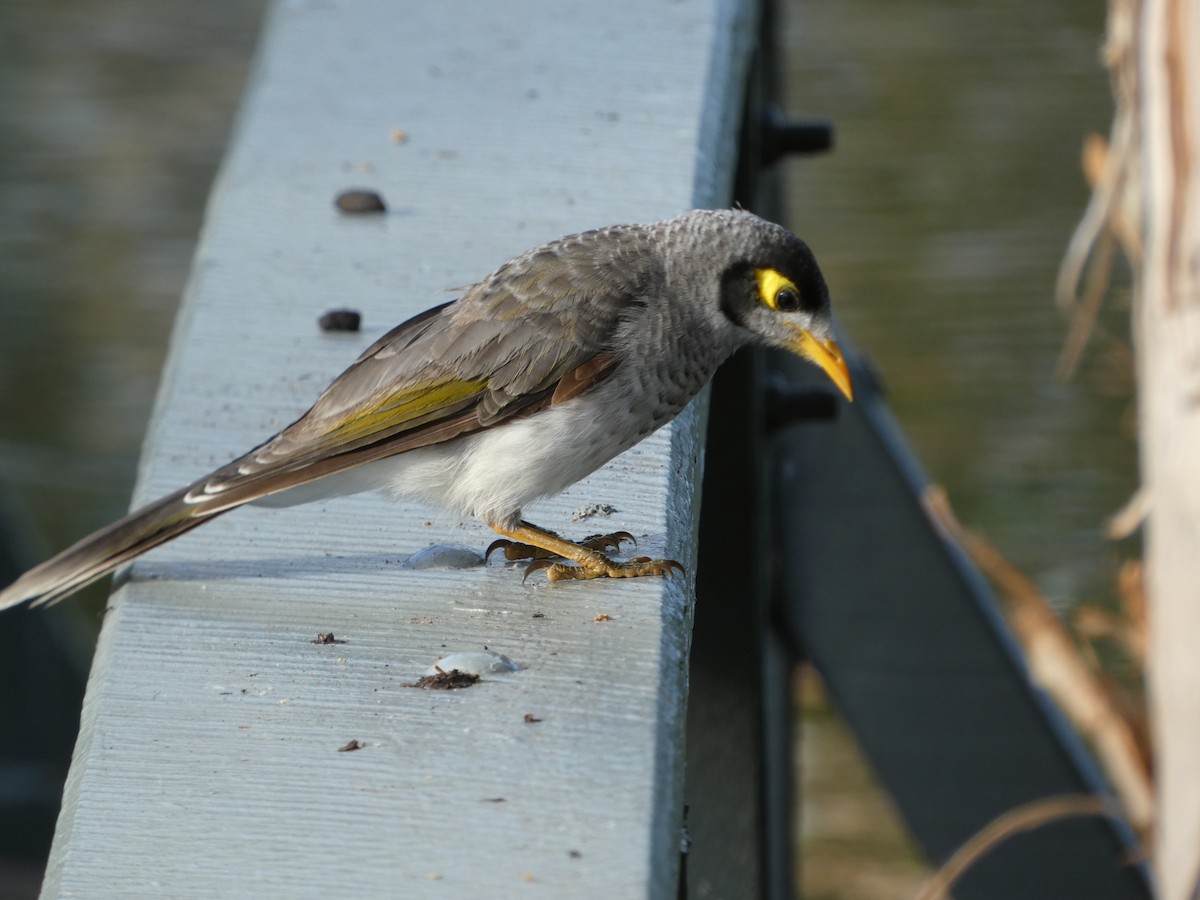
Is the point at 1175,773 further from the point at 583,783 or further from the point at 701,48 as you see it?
the point at 583,783

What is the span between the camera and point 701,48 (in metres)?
4.29

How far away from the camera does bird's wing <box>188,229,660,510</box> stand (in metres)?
3.13

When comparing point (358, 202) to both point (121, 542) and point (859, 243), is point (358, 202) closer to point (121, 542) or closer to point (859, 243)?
point (121, 542)

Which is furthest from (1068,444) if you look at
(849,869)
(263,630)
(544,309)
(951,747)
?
(263,630)

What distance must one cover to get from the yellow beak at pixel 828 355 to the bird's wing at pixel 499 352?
36 cm

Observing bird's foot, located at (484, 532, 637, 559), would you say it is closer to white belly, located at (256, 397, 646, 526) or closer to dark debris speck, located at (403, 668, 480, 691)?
white belly, located at (256, 397, 646, 526)

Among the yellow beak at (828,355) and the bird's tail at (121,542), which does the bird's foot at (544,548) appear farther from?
the yellow beak at (828,355)

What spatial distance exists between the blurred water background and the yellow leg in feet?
11.0

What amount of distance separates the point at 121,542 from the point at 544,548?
683 millimetres

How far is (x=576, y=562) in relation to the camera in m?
2.97

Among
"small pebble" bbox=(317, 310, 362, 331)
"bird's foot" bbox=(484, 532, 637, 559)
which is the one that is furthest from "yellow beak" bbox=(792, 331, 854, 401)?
"small pebble" bbox=(317, 310, 362, 331)

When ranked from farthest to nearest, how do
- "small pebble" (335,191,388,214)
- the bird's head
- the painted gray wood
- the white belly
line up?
"small pebble" (335,191,388,214), the bird's head, the white belly, the painted gray wood

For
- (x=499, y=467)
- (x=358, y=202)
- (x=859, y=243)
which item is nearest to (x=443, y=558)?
(x=499, y=467)

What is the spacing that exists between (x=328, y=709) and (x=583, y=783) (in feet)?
1.36
